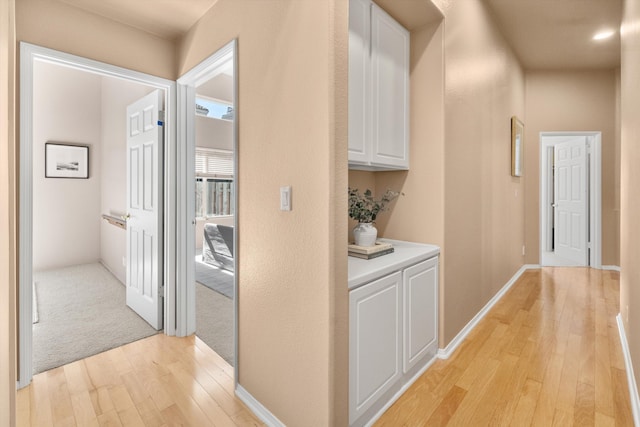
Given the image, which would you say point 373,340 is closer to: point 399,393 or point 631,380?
point 399,393

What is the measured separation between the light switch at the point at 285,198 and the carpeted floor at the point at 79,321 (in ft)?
6.30

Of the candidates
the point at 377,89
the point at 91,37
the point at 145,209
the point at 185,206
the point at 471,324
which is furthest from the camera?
the point at 145,209

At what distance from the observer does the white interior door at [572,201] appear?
16.3ft

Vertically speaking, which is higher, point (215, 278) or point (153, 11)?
point (153, 11)

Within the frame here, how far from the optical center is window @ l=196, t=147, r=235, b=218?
573cm

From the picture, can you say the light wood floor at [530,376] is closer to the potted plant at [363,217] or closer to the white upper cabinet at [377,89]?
the potted plant at [363,217]

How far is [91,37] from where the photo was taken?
2191 millimetres

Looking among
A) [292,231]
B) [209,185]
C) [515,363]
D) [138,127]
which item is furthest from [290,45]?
[209,185]

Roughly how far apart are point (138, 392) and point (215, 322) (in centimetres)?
103

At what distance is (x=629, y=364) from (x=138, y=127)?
4.06 meters

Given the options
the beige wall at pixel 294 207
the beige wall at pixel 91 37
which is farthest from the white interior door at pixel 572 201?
the beige wall at pixel 91 37

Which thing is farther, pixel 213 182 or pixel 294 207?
pixel 213 182

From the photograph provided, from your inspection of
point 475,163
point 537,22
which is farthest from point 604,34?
point 475,163

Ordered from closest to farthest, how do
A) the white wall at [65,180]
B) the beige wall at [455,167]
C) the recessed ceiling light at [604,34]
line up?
the beige wall at [455,167] → the recessed ceiling light at [604,34] → the white wall at [65,180]
